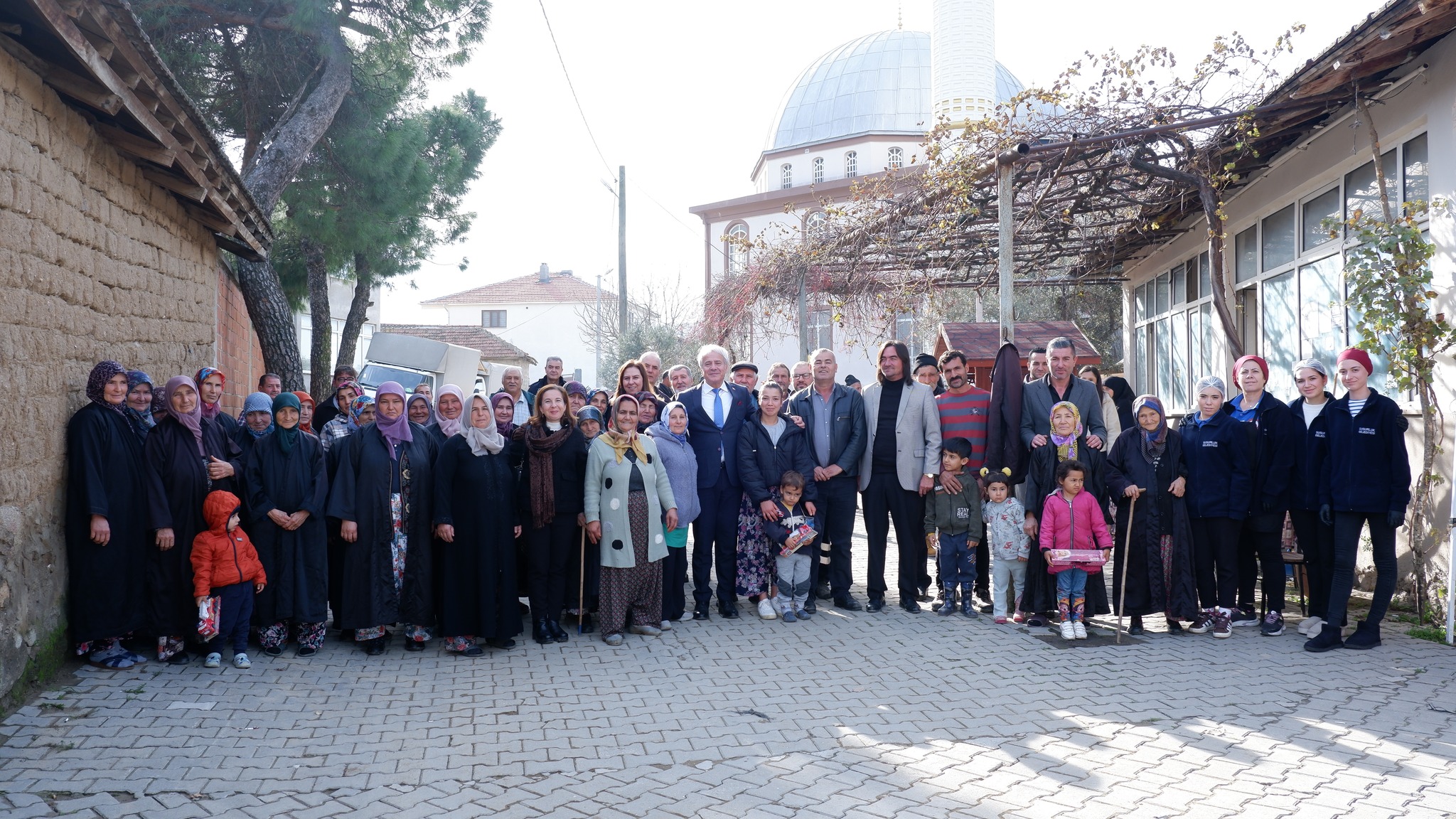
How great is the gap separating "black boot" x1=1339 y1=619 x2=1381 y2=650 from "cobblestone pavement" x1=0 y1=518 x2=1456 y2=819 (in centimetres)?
13

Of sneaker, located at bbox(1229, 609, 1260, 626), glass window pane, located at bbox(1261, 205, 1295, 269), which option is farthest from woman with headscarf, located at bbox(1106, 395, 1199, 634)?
glass window pane, located at bbox(1261, 205, 1295, 269)

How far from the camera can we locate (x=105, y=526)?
537 centimetres

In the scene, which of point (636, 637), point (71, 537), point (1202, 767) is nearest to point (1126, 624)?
point (1202, 767)

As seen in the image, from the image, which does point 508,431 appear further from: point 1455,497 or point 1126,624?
point 1455,497

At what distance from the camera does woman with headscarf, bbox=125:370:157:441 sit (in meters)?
5.74

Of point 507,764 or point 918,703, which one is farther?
point 918,703

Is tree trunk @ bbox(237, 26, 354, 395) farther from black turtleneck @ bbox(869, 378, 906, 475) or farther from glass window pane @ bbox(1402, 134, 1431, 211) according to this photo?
glass window pane @ bbox(1402, 134, 1431, 211)

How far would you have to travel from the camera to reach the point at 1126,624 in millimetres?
6887

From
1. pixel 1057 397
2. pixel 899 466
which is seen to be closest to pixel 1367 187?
pixel 1057 397

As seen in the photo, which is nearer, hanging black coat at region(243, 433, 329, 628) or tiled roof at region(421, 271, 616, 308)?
hanging black coat at region(243, 433, 329, 628)

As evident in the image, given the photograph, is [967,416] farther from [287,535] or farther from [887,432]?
[287,535]

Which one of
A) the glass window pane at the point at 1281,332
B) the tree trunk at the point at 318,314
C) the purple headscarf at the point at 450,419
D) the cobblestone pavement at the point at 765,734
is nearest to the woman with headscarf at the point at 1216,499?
the cobblestone pavement at the point at 765,734

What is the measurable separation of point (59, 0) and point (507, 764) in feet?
13.1

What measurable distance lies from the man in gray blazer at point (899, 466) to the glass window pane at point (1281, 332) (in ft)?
12.4
